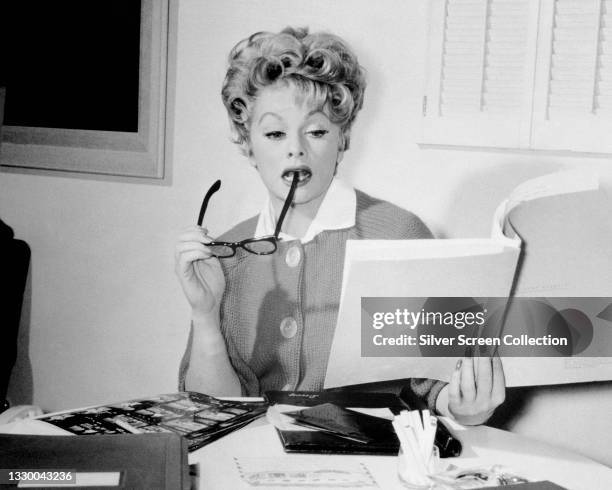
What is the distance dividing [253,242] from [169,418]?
460 mm

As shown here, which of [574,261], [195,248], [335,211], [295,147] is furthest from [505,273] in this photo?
[195,248]

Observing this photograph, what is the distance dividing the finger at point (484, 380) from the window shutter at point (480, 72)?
1.33ft

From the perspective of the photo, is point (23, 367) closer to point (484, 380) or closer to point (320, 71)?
point (320, 71)

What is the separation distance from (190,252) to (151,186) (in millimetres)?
252

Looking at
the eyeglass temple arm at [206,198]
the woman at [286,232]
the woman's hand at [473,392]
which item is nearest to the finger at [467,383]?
the woman's hand at [473,392]

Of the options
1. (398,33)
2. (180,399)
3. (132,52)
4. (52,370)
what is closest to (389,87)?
(398,33)

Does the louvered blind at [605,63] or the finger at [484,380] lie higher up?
the louvered blind at [605,63]

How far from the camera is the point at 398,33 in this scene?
1.56 metres

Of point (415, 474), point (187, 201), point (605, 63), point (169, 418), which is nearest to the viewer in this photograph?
point (415, 474)

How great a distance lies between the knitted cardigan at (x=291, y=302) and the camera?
1616mm

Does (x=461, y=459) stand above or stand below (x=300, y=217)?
below

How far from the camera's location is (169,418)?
4.37 feet

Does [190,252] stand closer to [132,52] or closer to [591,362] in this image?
[132,52]

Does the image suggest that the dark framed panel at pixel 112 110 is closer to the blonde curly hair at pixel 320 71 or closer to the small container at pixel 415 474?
the blonde curly hair at pixel 320 71
